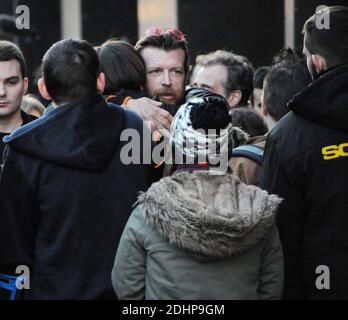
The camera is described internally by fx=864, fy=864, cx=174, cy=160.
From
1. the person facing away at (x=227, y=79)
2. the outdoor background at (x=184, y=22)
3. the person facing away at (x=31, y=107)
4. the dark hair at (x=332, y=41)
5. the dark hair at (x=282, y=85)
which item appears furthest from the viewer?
the outdoor background at (x=184, y=22)

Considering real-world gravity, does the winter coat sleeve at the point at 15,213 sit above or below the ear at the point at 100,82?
below

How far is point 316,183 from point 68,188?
3.10 feet

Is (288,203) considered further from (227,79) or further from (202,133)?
(227,79)

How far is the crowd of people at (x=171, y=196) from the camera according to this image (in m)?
2.96

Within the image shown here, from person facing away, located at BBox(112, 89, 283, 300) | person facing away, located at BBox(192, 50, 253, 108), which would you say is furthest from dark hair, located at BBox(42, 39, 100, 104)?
person facing away, located at BBox(192, 50, 253, 108)

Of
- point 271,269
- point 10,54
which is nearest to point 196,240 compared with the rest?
point 271,269

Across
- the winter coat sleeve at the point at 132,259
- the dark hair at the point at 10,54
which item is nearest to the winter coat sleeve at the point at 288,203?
the winter coat sleeve at the point at 132,259

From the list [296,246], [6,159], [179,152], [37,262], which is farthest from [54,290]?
[296,246]

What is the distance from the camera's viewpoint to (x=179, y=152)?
3.04 meters

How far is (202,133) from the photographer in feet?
9.88

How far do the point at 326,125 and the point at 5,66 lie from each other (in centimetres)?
172

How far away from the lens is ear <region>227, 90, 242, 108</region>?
481 centimetres

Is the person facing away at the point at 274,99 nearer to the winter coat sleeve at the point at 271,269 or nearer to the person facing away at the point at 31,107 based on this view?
the winter coat sleeve at the point at 271,269

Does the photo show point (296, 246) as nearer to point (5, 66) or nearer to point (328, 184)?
point (328, 184)
